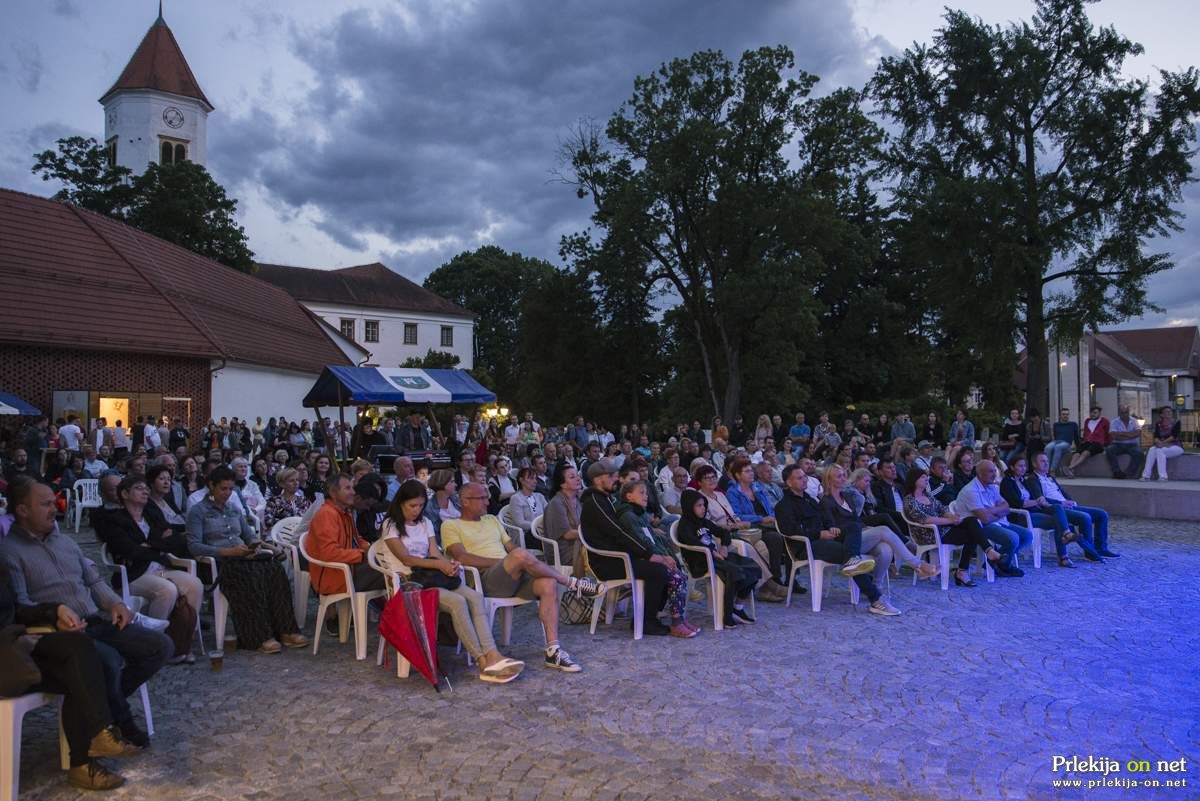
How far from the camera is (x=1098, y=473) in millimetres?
16828

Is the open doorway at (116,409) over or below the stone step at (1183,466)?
over

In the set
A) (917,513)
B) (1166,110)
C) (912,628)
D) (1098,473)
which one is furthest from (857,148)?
(912,628)

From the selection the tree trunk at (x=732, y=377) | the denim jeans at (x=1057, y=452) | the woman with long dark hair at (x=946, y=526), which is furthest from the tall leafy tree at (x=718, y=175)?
the woman with long dark hair at (x=946, y=526)

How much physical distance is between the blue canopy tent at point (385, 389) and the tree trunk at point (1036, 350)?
14.5 meters

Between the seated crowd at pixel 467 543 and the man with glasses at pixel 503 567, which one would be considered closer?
the seated crowd at pixel 467 543

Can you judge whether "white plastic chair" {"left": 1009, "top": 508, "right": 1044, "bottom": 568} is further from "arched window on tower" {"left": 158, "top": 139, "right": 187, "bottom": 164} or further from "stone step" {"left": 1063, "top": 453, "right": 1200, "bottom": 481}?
"arched window on tower" {"left": 158, "top": 139, "right": 187, "bottom": 164}

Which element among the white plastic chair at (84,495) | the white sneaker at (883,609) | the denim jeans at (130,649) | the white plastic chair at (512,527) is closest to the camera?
the denim jeans at (130,649)

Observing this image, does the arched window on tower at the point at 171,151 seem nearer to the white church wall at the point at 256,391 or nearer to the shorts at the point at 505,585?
the white church wall at the point at 256,391

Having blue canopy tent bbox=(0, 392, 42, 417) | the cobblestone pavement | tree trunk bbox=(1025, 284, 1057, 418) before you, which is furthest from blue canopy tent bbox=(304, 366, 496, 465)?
tree trunk bbox=(1025, 284, 1057, 418)

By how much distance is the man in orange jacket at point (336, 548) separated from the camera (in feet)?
19.6

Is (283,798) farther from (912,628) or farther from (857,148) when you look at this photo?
(857,148)

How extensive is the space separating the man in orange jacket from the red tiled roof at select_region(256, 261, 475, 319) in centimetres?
5394

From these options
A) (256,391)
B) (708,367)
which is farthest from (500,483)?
(708,367)

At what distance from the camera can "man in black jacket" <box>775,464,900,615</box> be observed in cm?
727
